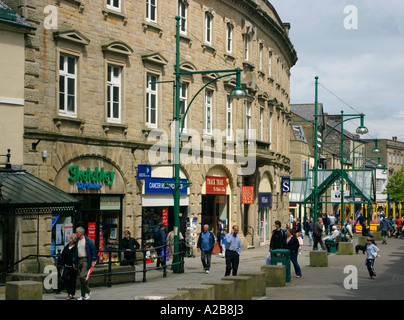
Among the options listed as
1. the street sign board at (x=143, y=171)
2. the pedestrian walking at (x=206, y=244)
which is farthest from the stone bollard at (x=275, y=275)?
the street sign board at (x=143, y=171)

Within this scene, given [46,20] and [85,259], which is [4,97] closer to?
[46,20]

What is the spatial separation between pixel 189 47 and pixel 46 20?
967 cm

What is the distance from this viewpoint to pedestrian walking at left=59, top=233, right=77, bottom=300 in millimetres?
16781

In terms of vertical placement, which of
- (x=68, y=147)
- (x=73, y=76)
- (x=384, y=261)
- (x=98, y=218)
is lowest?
(x=384, y=261)

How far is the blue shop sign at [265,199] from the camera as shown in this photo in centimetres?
4059

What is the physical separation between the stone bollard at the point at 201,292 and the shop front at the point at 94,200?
9396mm

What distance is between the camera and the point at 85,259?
16.9 metres

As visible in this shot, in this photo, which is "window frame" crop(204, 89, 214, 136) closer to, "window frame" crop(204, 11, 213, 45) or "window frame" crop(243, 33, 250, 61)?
"window frame" crop(204, 11, 213, 45)

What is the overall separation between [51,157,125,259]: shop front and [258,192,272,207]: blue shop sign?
51.3 ft

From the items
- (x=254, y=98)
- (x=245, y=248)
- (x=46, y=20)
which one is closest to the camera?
(x=46, y=20)

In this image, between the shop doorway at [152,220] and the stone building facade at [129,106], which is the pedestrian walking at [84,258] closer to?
the stone building facade at [129,106]

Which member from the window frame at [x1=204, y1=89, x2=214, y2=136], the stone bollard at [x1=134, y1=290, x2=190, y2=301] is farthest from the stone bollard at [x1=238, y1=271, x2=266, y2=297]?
the window frame at [x1=204, y1=89, x2=214, y2=136]

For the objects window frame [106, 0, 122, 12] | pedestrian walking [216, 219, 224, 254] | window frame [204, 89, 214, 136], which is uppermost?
window frame [106, 0, 122, 12]
